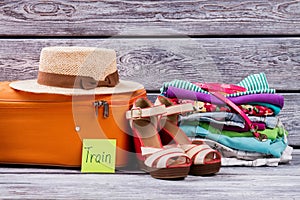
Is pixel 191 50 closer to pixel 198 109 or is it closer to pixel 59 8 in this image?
pixel 198 109

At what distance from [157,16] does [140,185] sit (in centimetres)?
77

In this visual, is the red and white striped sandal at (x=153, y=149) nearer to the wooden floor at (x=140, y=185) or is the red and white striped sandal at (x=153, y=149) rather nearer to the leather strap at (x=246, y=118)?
the wooden floor at (x=140, y=185)

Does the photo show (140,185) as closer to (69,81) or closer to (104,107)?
(104,107)

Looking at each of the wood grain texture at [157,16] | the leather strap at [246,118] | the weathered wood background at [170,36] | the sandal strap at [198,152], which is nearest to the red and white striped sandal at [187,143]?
the sandal strap at [198,152]

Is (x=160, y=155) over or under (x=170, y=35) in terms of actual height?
under

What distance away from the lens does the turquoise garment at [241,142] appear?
4.70ft

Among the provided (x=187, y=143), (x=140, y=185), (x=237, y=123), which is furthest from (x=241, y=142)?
(x=140, y=185)

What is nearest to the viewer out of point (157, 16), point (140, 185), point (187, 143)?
point (140, 185)

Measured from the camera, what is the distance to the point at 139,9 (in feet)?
5.82

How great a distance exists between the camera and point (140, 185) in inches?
47.1

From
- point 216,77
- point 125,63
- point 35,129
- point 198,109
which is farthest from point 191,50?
point 35,129

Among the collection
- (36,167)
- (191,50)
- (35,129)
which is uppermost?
(191,50)

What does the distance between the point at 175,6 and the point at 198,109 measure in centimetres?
49

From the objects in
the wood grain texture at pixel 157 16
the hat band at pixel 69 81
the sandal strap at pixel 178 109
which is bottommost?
the sandal strap at pixel 178 109
